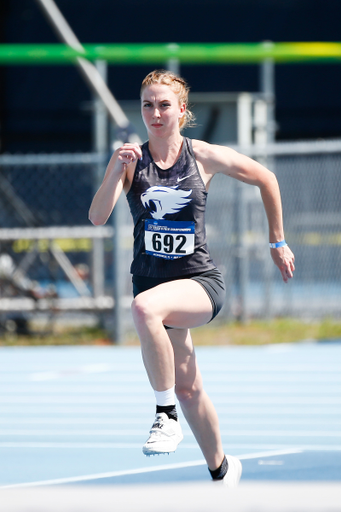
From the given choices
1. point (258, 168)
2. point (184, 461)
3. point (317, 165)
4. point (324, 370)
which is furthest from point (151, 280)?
Answer: point (317, 165)

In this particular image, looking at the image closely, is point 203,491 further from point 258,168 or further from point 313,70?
point 313,70

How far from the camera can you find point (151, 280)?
Answer: 3938 mm

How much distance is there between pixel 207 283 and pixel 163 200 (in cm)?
45

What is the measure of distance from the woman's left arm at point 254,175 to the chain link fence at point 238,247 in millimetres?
6372

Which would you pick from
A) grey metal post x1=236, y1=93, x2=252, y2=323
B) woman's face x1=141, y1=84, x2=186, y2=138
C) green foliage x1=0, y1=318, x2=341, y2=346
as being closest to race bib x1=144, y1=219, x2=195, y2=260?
woman's face x1=141, y1=84, x2=186, y2=138

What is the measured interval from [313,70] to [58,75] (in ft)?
26.2

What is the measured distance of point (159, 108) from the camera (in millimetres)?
3850

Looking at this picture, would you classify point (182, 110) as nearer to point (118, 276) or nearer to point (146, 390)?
point (146, 390)

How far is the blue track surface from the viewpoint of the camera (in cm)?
480

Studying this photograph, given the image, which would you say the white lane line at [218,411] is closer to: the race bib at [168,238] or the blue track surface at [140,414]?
the blue track surface at [140,414]

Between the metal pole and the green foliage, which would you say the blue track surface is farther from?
the metal pole

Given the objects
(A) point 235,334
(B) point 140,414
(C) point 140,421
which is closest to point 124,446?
(C) point 140,421

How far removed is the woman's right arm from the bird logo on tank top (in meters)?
0.15

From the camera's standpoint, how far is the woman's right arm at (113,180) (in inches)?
145
